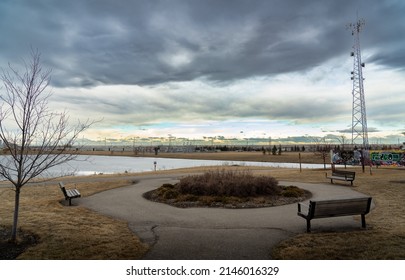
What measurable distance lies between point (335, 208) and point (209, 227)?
3.33 meters

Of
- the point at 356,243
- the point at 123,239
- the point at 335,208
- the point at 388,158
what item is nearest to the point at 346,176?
the point at 335,208

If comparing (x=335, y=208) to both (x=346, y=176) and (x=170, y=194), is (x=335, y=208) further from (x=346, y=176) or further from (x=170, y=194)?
(x=346, y=176)

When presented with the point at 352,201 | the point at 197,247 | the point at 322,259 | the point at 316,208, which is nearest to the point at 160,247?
the point at 197,247

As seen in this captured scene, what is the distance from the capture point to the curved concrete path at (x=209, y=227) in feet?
20.4

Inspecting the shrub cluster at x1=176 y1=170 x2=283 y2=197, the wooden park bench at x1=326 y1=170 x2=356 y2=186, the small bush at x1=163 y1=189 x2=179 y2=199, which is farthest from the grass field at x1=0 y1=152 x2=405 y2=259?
the wooden park bench at x1=326 y1=170 x2=356 y2=186

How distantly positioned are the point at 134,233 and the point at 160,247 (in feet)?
4.78

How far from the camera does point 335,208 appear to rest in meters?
7.88

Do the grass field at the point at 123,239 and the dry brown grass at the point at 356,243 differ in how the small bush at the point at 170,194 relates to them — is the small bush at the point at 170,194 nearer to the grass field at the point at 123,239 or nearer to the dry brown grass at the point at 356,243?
the grass field at the point at 123,239

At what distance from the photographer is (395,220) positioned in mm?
8641

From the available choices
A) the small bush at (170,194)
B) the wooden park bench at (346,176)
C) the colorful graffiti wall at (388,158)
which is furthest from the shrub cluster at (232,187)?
the colorful graffiti wall at (388,158)

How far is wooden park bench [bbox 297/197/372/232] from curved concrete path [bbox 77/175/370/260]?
0.39 meters

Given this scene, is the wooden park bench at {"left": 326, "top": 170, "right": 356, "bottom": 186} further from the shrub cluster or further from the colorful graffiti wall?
the colorful graffiti wall

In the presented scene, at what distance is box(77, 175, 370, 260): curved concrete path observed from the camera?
6.23 metres
